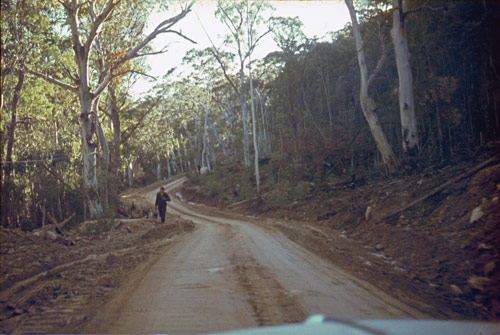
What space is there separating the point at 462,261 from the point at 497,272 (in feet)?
3.06

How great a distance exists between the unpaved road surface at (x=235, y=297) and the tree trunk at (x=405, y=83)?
30.9 ft

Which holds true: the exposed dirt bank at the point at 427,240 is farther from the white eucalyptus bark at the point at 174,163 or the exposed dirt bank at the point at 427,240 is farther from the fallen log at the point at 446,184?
the white eucalyptus bark at the point at 174,163

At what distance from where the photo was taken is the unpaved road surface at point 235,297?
374 cm

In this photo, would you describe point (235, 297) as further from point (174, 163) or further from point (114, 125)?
point (174, 163)

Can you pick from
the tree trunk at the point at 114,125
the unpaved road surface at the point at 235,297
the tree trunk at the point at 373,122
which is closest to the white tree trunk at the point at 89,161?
the unpaved road surface at the point at 235,297

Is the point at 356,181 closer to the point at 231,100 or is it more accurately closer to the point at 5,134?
the point at 5,134

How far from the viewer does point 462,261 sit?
6.39 meters

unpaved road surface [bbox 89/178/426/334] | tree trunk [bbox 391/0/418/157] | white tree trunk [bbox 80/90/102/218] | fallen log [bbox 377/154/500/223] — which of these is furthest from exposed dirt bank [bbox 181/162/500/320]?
white tree trunk [bbox 80/90/102/218]

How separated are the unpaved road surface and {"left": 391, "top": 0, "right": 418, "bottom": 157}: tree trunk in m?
9.43

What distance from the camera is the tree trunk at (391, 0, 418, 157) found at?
14.9 m

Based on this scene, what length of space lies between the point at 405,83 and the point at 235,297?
41.7 ft

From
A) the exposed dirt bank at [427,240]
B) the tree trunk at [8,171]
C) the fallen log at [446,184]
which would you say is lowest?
the exposed dirt bank at [427,240]

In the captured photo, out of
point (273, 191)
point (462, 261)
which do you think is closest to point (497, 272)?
point (462, 261)

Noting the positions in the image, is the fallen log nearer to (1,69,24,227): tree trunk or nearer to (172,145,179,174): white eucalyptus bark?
(1,69,24,227): tree trunk
